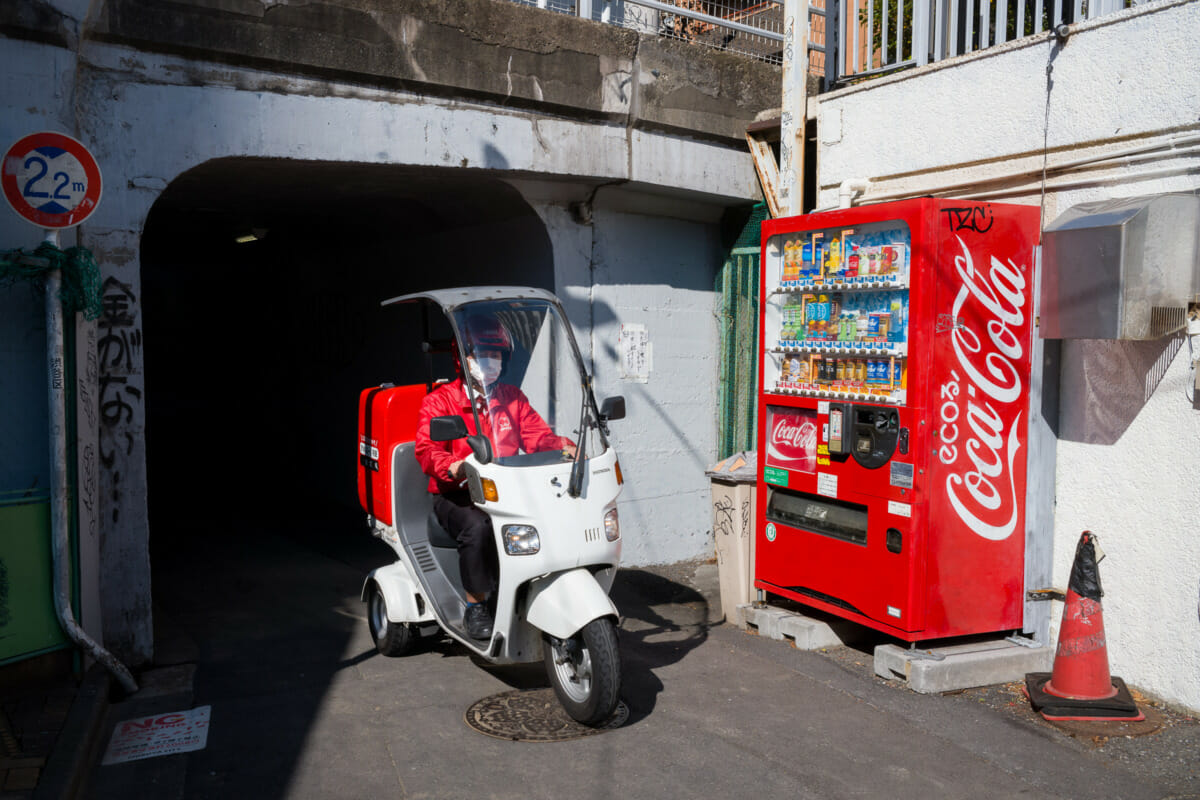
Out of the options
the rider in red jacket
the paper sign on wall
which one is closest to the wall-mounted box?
the rider in red jacket

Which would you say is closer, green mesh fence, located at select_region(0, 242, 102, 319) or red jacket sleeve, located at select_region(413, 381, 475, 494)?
green mesh fence, located at select_region(0, 242, 102, 319)

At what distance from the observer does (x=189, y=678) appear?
5.58 meters

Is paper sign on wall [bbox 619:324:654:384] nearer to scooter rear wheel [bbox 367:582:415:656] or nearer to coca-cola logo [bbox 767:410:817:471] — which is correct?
coca-cola logo [bbox 767:410:817:471]

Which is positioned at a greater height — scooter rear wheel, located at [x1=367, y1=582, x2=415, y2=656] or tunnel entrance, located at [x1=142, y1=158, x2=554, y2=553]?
tunnel entrance, located at [x1=142, y1=158, x2=554, y2=553]

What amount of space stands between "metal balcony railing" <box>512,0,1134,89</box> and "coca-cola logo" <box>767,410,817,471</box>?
2609mm

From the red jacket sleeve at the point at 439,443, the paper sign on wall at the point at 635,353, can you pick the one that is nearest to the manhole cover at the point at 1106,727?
the red jacket sleeve at the point at 439,443

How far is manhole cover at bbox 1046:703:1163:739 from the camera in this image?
4.77 meters

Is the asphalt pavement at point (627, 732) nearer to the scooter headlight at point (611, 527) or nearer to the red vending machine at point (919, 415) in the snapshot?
the red vending machine at point (919, 415)

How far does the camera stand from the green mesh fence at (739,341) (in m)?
8.64

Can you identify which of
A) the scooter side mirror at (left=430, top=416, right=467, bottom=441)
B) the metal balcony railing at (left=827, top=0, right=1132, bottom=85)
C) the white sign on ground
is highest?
the metal balcony railing at (left=827, top=0, right=1132, bottom=85)

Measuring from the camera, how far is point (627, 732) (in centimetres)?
476

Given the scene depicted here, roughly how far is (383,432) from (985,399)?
3.44m

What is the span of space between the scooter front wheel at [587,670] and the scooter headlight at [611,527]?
437 mm

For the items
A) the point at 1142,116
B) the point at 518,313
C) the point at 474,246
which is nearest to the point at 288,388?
the point at 474,246
